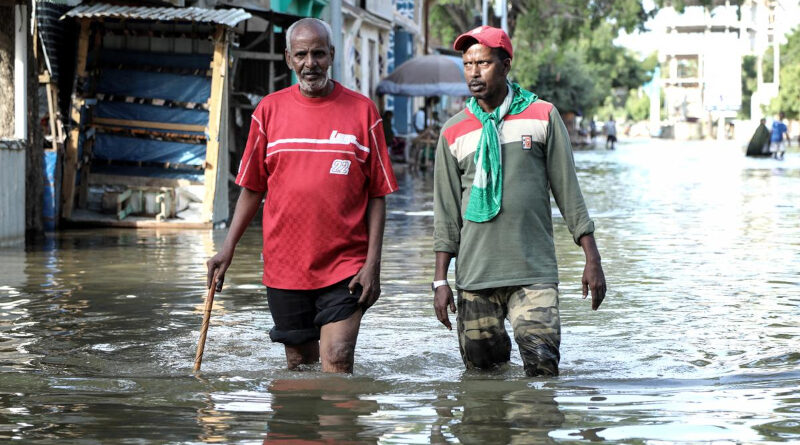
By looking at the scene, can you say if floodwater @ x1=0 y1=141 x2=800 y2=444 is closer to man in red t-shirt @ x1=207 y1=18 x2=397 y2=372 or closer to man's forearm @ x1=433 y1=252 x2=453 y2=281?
man in red t-shirt @ x1=207 y1=18 x2=397 y2=372

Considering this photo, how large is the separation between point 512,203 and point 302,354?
1.19m

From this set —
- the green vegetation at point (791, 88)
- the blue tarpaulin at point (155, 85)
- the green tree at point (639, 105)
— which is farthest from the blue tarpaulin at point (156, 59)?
the green tree at point (639, 105)

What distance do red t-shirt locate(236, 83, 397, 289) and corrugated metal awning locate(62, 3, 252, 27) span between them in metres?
9.03

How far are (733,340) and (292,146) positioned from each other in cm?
330

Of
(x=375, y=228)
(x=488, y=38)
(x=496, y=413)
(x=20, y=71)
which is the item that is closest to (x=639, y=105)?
(x=20, y=71)

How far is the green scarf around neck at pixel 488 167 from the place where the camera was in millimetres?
5945

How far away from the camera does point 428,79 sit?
102 ft

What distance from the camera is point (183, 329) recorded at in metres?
8.62

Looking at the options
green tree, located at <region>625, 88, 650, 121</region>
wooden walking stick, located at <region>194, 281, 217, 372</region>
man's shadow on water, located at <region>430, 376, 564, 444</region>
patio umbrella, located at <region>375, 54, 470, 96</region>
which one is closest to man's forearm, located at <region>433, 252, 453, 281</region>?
man's shadow on water, located at <region>430, 376, 564, 444</region>

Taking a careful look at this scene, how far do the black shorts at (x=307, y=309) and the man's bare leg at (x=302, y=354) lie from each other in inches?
3.3

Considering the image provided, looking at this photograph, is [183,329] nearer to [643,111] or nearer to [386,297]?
[386,297]

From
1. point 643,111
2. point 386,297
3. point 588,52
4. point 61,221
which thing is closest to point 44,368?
point 386,297

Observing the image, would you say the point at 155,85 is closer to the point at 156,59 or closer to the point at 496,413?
the point at 156,59

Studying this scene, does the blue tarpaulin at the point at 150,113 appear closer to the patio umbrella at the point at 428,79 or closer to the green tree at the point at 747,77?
the patio umbrella at the point at 428,79
